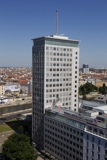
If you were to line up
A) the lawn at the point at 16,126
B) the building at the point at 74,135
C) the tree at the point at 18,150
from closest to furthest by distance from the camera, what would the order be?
the building at the point at 74,135
the tree at the point at 18,150
the lawn at the point at 16,126

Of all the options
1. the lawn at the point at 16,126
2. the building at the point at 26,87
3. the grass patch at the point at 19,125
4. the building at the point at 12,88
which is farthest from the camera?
the building at the point at 26,87

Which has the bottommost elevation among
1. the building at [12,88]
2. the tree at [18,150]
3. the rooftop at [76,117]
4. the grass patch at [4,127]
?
the grass patch at [4,127]

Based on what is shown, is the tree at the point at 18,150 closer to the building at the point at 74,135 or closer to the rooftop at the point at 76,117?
the building at the point at 74,135

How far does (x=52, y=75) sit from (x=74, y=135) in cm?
1685

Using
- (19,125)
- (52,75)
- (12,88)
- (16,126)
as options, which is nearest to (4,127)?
(16,126)

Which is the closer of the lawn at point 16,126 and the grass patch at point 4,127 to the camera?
the lawn at point 16,126

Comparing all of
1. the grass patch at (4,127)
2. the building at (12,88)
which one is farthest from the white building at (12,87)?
the grass patch at (4,127)

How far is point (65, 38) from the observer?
180ft

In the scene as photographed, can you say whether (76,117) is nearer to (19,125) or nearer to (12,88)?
(19,125)

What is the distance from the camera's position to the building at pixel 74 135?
121 feet

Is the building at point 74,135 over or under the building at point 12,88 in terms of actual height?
under

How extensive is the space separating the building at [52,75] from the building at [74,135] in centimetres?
365

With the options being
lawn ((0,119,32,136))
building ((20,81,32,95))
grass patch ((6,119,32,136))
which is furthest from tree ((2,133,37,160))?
building ((20,81,32,95))

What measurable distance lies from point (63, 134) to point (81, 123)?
21.9 ft
